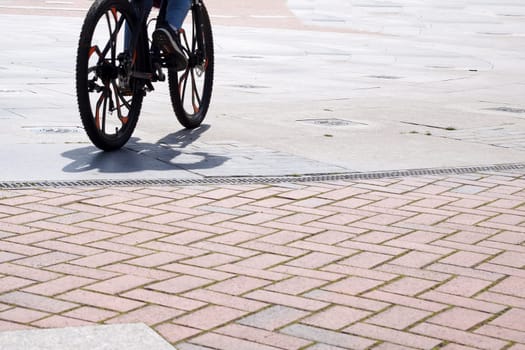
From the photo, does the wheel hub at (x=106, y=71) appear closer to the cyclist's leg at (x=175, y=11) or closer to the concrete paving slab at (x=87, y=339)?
the cyclist's leg at (x=175, y=11)

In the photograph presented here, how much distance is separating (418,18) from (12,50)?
1476cm

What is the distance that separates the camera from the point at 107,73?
7160mm

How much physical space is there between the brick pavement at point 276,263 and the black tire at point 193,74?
1.90m

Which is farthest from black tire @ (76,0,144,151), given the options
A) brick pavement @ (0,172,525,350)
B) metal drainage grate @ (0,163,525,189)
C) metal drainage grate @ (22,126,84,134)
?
brick pavement @ (0,172,525,350)

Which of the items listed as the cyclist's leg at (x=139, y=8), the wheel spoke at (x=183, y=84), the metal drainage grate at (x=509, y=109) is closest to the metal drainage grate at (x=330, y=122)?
the wheel spoke at (x=183, y=84)

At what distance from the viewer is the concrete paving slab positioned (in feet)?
Answer: 12.4

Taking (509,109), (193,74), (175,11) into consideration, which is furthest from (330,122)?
(509,109)

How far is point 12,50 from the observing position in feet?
48.3

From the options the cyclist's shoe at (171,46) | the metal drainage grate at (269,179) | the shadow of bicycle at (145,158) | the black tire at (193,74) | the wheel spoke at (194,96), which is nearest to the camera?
the metal drainage grate at (269,179)

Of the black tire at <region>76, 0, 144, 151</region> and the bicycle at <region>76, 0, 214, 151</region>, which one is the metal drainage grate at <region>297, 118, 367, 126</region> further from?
the black tire at <region>76, 0, 144, 151</region>

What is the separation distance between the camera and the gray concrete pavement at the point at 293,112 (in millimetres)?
7211

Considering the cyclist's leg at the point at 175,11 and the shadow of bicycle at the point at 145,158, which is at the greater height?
the cyclist's leg at the point at 175,11

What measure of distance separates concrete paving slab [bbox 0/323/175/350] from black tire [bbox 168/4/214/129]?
431cm

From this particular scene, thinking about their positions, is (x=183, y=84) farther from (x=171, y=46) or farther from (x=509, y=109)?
(x=509, y=109)
